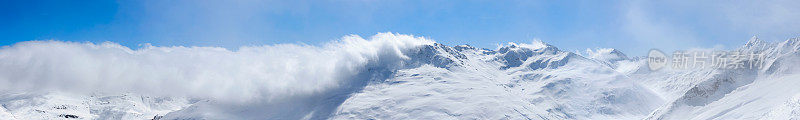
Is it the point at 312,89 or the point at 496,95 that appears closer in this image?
the point at 496,95

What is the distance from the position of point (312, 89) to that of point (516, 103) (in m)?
78.6

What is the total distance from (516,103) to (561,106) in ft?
65.4

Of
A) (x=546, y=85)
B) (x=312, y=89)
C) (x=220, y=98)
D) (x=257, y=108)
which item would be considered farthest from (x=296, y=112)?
(x=546, y=85)

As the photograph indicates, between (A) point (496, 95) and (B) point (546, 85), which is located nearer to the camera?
(A) point (496, 95)

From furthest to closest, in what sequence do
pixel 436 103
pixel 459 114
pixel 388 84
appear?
1. pixel 388 84
2. pixel 436 103
3. pixel 459 114

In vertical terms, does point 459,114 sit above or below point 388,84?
below

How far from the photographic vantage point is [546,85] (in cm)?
19925

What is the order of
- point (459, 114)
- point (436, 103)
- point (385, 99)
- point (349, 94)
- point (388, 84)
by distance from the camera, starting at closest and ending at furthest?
point (459, 114) → point (436, 103) → point (385, 99) → point (349, 94) → point (388, 84)

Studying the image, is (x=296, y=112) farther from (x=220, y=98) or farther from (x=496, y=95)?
(x=496, y=95)

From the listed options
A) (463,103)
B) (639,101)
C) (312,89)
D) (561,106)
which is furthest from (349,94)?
(639,101)

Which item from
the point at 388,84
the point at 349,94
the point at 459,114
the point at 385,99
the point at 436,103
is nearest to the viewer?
the point at 459,114

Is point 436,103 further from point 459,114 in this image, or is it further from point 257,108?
point 257,108

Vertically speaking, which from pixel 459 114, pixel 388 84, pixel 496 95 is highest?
pixel 388 84

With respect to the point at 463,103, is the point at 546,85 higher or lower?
higher
